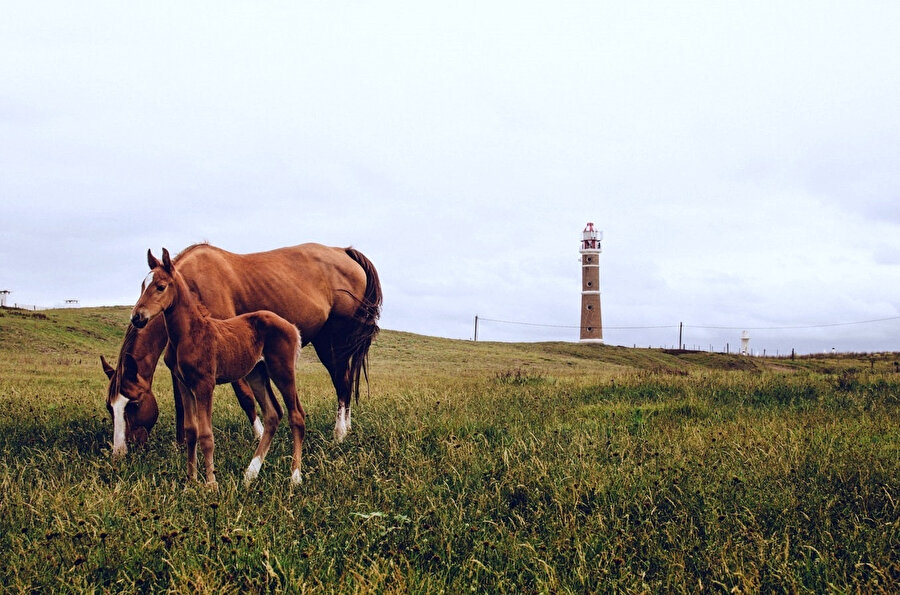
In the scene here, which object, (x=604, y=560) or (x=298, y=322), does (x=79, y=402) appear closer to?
(x=298, y=322)

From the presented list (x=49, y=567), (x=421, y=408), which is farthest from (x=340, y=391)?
(x=49, y=567)

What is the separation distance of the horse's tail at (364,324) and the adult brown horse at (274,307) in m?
0.02

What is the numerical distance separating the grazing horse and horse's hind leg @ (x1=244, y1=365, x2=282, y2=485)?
0.04 feet

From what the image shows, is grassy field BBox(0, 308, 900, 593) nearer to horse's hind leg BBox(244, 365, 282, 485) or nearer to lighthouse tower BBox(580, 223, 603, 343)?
horse's hind leg BBox(244, 365, 282, 485)

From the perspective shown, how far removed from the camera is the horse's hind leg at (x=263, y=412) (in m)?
6.61

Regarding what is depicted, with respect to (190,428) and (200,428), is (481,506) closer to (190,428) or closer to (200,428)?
(200,428)

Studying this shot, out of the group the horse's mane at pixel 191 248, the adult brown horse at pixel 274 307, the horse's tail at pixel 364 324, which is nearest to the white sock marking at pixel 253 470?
the adult brown horse at pixel 274 307

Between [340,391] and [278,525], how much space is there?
4434 millimetres

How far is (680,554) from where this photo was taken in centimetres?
446

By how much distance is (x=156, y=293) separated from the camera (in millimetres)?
5992

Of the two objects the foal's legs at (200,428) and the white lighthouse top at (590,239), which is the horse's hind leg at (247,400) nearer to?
the foal's legs at (200,428)

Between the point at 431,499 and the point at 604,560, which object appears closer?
the point at 604,560

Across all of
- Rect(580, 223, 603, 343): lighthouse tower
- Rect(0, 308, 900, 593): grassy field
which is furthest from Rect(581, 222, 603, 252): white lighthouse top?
Rect(0, 308, 900, 593): grassy field

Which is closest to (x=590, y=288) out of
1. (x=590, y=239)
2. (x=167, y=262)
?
(x=590, y=239)
